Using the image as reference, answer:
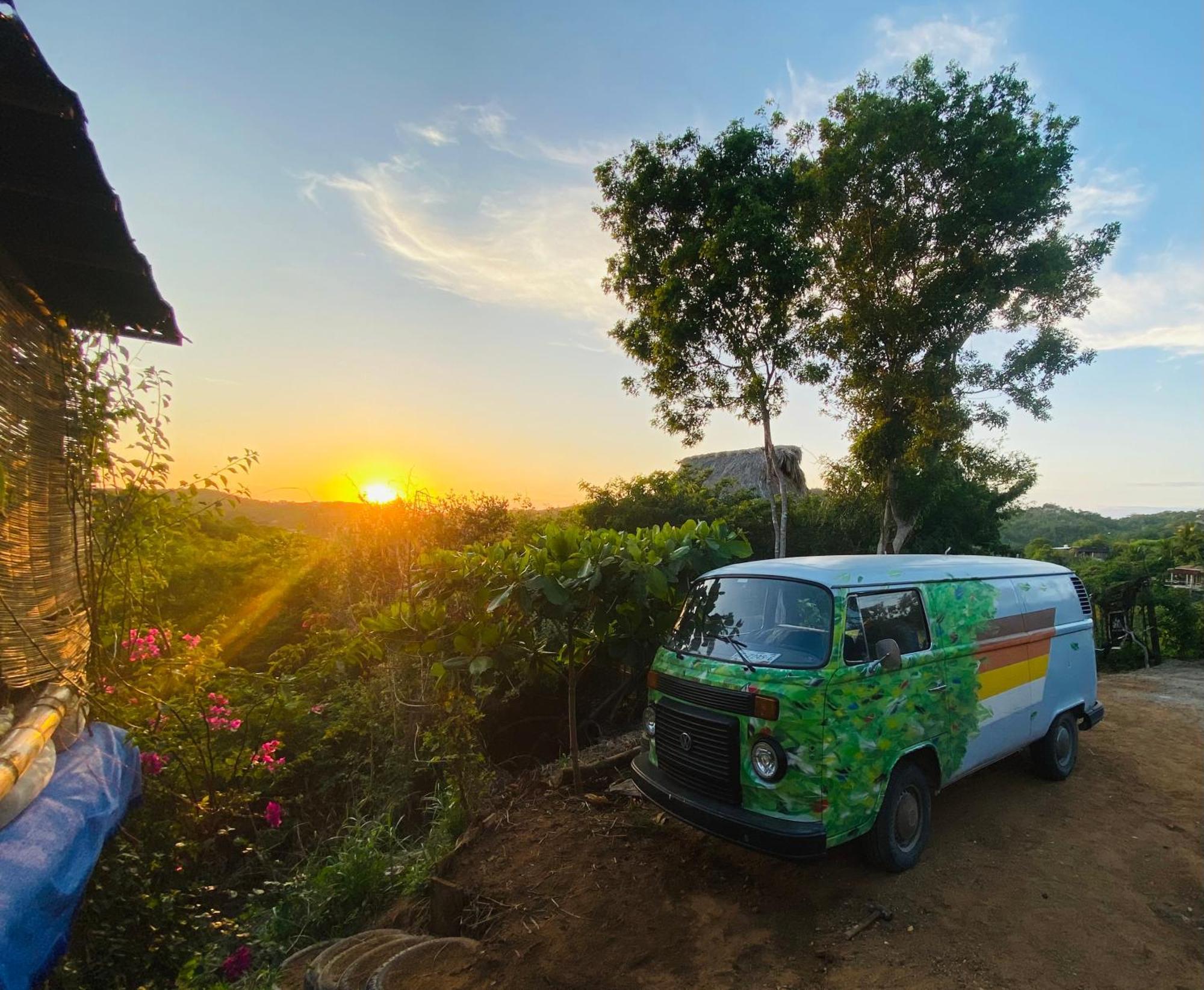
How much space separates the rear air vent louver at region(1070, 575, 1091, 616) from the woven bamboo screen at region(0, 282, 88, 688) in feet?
26.4

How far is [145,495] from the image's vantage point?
4.25 m

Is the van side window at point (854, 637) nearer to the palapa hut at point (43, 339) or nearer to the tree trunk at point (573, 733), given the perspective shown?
the tree trunk at point (573, 733)

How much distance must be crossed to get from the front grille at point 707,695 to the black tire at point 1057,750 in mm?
3444

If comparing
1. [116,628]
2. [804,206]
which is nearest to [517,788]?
[116,628]

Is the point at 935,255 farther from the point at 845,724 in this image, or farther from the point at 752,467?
the point at 845,724

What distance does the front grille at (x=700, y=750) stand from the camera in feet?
12.3

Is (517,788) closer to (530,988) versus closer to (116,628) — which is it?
(530,988)

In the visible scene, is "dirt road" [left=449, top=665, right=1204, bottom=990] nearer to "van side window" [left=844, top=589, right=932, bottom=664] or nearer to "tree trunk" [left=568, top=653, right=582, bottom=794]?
"tree trunk" [left=568, top=653, right=582, bottom=794]

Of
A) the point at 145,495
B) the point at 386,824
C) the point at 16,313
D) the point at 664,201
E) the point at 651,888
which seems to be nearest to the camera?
the point at 16,313

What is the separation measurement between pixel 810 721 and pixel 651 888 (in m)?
1.49

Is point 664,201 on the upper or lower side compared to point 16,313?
upper

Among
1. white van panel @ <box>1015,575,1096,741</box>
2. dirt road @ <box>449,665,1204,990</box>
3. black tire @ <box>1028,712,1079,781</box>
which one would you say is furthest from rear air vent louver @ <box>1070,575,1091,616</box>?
dirt road @ <box>449,665,1204,990</box>

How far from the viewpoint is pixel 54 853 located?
9.65 ft

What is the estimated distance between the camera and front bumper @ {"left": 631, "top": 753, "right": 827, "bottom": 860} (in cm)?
333
